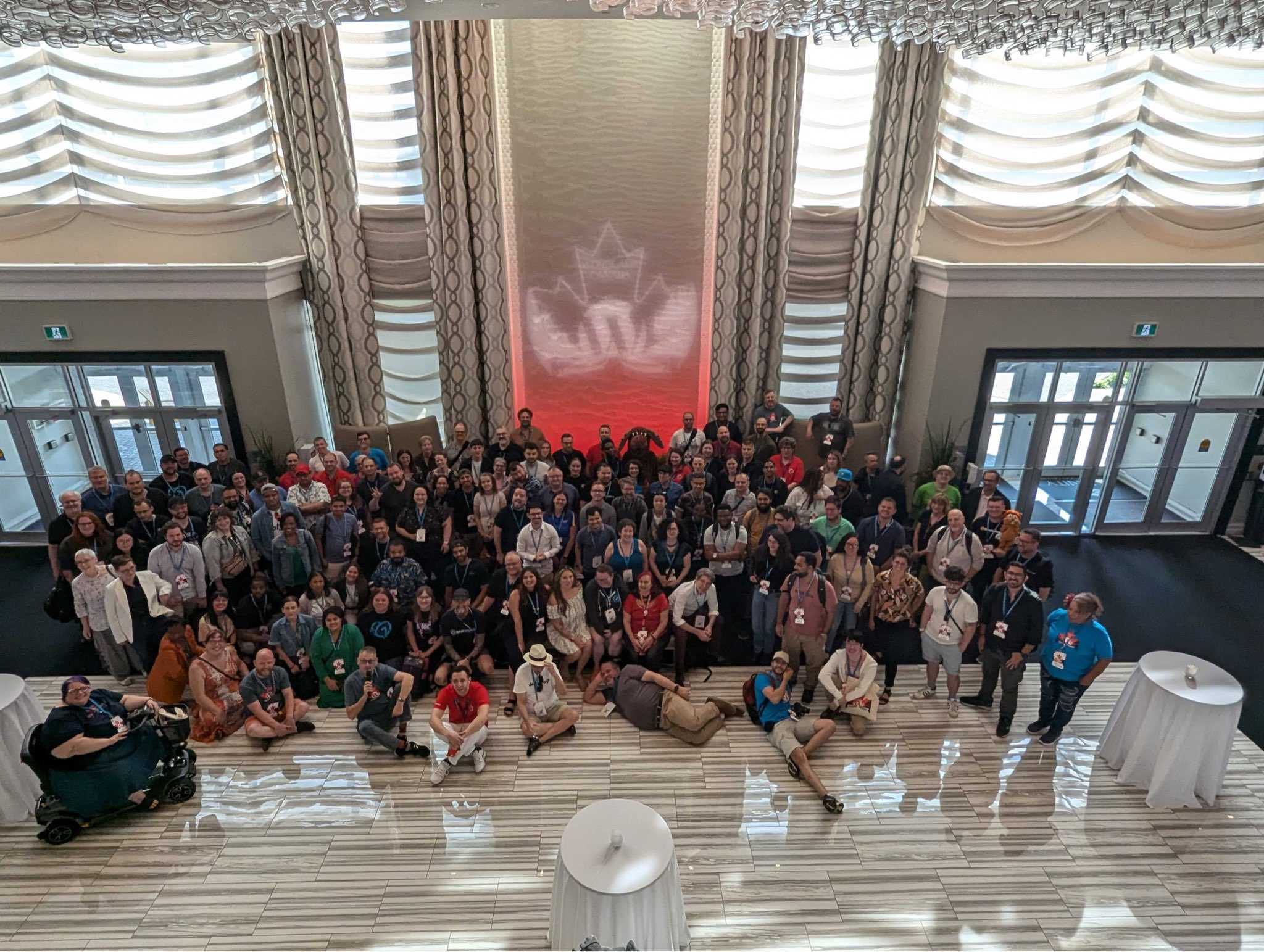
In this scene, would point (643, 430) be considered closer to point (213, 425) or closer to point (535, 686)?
point (535, 686)

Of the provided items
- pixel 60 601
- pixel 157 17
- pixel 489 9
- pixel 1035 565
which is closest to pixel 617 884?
pixel 1035 565

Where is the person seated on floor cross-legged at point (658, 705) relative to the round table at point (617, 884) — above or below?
below

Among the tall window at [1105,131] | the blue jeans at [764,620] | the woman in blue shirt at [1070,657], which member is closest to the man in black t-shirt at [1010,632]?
the woman in blue shirt at [1070,657]

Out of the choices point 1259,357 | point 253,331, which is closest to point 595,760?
point 253,331

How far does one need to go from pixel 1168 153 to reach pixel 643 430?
6.43m

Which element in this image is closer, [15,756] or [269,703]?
[15,756]

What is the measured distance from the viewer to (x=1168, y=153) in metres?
8.41

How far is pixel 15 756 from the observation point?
5227mm

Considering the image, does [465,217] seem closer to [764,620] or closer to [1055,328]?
[764,620]

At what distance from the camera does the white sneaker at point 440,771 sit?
559cm

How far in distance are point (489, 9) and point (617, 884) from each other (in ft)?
17.2

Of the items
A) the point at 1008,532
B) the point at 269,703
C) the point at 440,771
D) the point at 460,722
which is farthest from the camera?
the point at 1008,532

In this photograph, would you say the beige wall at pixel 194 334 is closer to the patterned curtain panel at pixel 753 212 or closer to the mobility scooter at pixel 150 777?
the mobility scooter at pixel 150 777

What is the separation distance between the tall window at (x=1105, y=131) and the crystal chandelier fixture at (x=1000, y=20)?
4.46 meters
